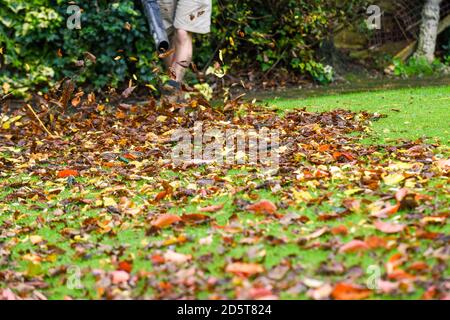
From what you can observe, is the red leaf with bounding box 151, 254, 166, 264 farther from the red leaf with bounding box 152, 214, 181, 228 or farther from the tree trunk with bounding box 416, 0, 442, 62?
the tree trunk with bounding box 416, 0, 442, 62

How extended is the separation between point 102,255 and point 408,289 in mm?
1294

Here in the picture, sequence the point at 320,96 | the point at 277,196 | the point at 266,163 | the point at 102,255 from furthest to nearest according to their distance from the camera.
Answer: the point at 320,96, the point at 266,163, the point at 277,196, the point at 102,255

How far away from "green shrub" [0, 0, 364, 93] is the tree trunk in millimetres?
1864

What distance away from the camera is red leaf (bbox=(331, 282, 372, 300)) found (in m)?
2.51

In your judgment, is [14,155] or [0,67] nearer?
[14,155]

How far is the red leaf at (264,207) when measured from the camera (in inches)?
133

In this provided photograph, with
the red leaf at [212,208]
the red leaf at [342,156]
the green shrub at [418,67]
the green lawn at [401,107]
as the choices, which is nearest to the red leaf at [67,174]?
the red leaf at [212,208]

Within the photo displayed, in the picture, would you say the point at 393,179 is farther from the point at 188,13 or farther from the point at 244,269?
the point at 188,13

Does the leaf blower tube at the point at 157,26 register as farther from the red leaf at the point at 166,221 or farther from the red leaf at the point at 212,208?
the red leaf at the point at 166,221

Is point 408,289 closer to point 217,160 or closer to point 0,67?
point 217,160

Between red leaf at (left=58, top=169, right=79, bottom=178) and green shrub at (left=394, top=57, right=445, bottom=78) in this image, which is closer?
red leaf at (left=58, top=169, right=79, bottom=178)

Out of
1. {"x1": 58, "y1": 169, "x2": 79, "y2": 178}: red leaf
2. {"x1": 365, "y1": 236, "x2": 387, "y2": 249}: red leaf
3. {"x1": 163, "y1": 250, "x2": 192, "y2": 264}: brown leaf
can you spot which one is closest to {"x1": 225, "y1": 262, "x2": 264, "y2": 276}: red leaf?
{"x1": 163, "y1": 250, "x2": 192, "y2": 264}: brown leaf

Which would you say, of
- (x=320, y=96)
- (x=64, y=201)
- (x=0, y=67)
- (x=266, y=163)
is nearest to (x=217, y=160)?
(x=266, y=163)

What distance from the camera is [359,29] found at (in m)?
9.87
